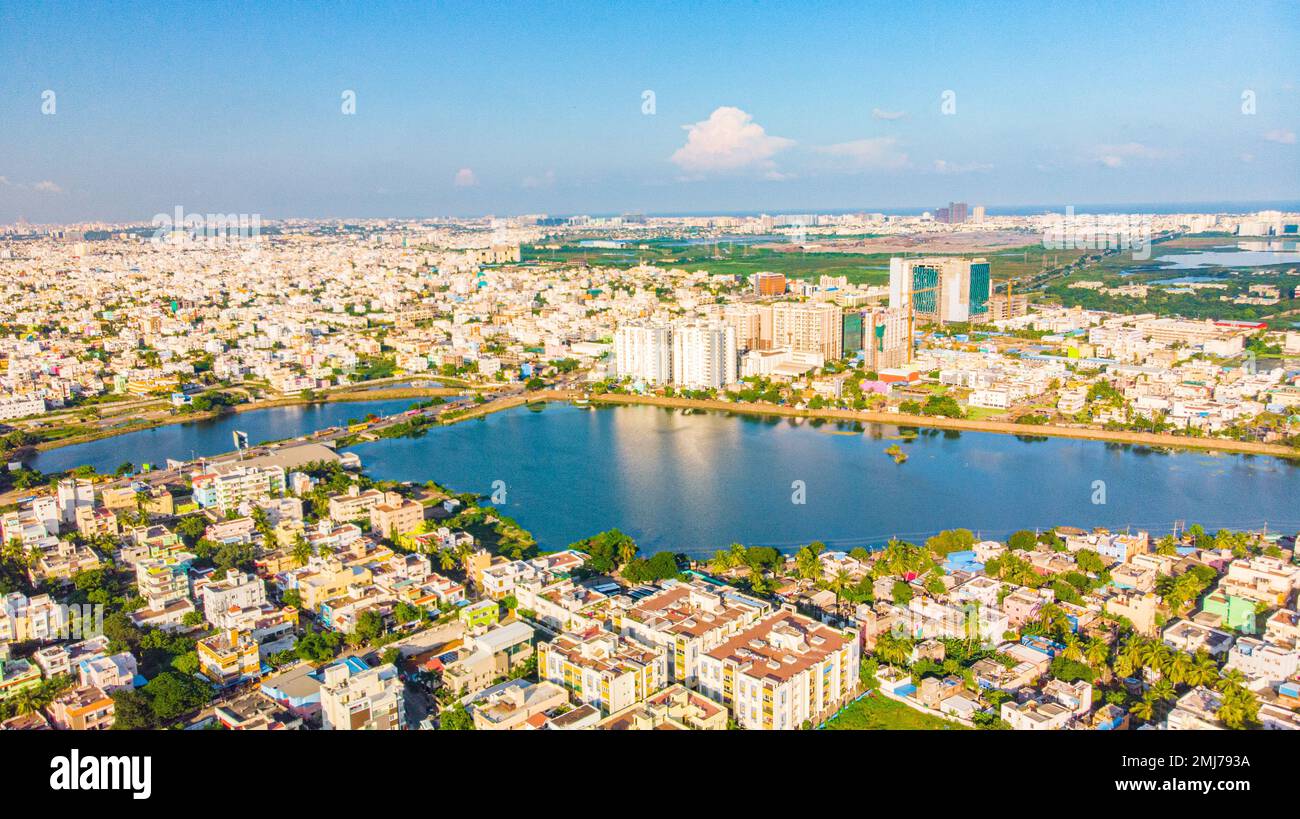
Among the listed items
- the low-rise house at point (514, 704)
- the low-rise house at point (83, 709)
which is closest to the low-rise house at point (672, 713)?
the low-rise house at point (514, 704)

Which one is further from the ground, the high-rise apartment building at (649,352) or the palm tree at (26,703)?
the high-rise apartment building at (649,352)

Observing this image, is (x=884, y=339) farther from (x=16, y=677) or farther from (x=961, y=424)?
(x=16, y=677)

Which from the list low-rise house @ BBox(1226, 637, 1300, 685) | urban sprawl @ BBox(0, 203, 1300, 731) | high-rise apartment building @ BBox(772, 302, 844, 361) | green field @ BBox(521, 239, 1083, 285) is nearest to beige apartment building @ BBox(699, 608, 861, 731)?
urban sprawl @ BBox(0, 203, 1300, 731)

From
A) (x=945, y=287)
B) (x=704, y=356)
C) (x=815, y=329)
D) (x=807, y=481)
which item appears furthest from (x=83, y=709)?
(x=945, y=287)

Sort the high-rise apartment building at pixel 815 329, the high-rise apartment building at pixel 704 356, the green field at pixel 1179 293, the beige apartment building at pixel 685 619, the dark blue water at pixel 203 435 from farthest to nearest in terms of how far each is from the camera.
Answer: the green field at pixel 1179 293 < the high-rise apartment building at pixel 815 329 < the high-rise apartment building at pixel 704 356 < the dark blue water at pixel 203 435 < the beige apartment building at pixel 685 619

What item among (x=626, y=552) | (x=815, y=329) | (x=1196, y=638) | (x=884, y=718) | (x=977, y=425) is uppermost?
(x=815, y=329)

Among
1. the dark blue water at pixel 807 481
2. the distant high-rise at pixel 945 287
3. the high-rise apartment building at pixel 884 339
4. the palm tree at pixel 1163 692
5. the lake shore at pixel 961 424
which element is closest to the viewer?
the palm tree at pixel 1163 692

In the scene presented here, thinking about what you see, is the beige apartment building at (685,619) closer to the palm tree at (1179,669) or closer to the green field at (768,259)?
the palm tree at (1179,669)
